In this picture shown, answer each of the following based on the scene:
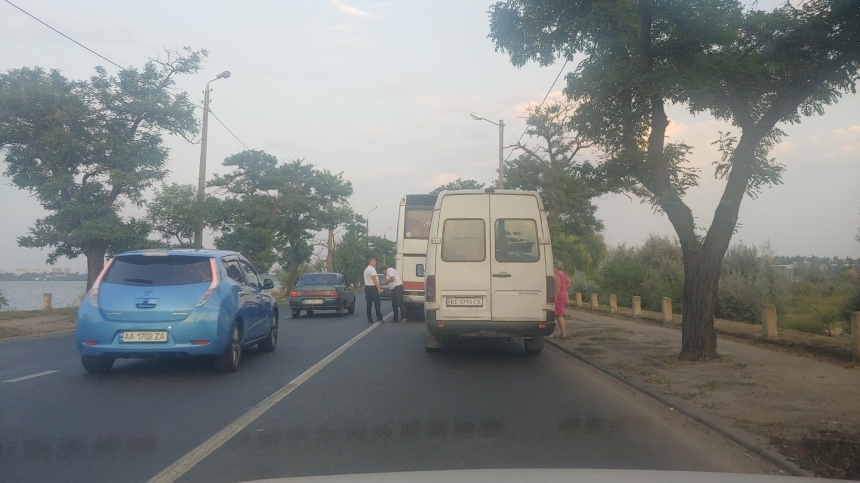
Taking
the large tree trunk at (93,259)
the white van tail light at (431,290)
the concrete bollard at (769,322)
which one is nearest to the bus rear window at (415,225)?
the white van tail light at (431,290)

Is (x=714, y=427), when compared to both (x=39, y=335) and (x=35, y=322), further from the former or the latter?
(x=35, y=322)

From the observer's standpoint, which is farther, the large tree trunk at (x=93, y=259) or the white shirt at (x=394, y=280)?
the large tree trunk at (x=93, y=259)

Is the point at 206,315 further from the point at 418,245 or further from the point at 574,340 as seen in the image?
the point at 418,245

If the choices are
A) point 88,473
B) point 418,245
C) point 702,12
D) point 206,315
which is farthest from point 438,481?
Answer: point 418,245

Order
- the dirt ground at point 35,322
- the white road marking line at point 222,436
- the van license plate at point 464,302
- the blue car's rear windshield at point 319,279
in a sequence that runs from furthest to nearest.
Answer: the blue car's rear windshield at point 319,279 < the dirt ground at point 35,322 < the van license plate at point 464,302 < the white road marking line at point 222,436

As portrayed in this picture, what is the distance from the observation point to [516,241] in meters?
11.4

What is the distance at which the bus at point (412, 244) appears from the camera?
67.3 ft

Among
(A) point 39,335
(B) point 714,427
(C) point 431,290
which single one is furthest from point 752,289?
(A) point 39,335

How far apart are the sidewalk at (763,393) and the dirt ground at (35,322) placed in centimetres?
1235

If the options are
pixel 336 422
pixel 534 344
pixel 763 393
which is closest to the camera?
pixel 336 422

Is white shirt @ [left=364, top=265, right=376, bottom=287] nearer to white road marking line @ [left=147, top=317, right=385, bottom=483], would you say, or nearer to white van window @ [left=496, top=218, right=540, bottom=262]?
white van window @ [left=496, top=218, right=540, bottom=262]

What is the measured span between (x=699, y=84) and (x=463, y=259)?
14.5ft

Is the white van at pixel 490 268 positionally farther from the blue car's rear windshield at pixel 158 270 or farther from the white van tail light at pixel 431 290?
the blue car's rear windshield at pixel 158 270

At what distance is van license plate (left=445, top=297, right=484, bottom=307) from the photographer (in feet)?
36.9
